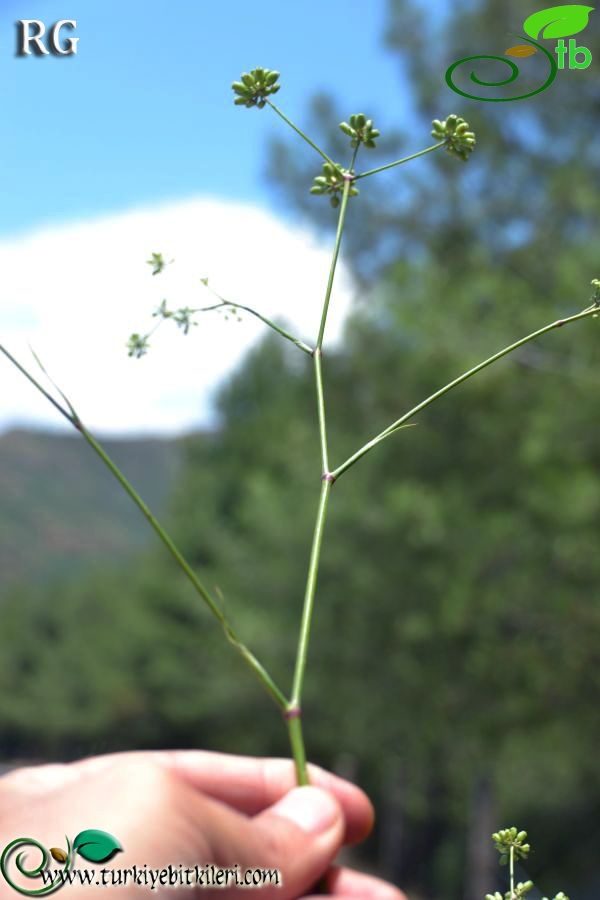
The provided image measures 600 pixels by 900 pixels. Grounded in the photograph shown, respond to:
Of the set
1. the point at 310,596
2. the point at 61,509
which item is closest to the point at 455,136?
the point at 310,596

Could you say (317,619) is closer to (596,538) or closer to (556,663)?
(556,663)

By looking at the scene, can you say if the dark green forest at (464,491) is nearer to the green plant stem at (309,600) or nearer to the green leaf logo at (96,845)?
the green plant stem at (309,600)

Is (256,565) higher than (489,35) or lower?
lower

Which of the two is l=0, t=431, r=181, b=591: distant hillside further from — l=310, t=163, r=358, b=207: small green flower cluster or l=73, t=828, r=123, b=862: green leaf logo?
l=73, t=828, r=123, b=862: green leaf logo

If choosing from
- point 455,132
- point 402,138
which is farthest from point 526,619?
point 455,132

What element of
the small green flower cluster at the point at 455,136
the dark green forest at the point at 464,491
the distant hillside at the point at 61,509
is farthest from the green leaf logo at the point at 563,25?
the distant hillside at the point at 61,509
